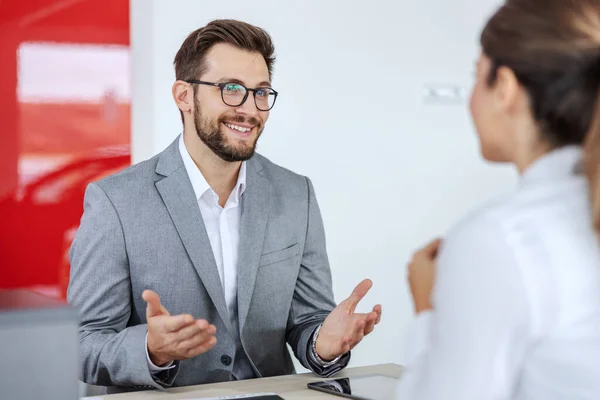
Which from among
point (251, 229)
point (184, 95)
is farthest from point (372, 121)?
point (251, 229)

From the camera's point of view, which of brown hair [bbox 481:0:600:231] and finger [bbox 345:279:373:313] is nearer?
brown hair [bbox 481:0:600:231]

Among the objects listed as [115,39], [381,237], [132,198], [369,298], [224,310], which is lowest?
[369,298]

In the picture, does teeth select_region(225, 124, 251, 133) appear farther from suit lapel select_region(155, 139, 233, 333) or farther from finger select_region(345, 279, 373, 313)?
finger select_region(345, 279, 373, 313)

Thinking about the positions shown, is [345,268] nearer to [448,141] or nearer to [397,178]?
[397,178]

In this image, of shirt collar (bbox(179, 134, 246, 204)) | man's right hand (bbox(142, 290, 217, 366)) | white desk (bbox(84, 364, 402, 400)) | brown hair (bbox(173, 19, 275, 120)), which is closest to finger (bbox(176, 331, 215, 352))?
man's right hand (bbox(142, 290, 217, 366))

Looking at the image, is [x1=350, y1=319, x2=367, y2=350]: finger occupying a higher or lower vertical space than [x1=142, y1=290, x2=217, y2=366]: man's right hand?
lower

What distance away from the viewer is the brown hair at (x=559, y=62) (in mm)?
1113

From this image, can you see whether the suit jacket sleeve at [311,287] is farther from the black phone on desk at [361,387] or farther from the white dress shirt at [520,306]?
the white dress shirt at [520,306]

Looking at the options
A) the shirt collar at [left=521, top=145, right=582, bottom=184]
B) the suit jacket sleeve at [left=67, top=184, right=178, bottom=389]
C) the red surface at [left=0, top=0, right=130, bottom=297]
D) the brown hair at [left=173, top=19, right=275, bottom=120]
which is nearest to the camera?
the shirt collar at [left=521, top=145, right=582, bottom=184]

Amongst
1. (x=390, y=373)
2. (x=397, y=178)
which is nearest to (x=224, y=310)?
(x=390, y=373)

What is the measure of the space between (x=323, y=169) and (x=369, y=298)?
73cm

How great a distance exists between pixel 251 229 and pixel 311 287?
10.2 inches

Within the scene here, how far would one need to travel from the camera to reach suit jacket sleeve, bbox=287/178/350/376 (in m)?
2.34

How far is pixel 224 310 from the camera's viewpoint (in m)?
2.18
